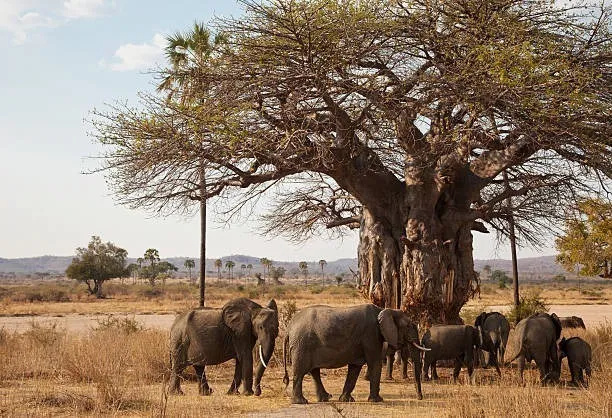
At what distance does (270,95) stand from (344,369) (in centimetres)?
672

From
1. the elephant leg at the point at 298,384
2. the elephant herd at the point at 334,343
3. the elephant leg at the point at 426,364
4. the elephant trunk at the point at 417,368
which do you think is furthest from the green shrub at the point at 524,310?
the elephant leg at the point at 298,384

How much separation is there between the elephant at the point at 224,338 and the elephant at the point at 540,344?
198 inches

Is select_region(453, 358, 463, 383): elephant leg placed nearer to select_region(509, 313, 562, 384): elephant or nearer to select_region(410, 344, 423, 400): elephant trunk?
select_region(509, 313, 562, 384): elephant

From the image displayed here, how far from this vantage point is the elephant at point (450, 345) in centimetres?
1332

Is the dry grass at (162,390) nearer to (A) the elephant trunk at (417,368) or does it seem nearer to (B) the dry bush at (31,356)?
(B) the dry bush at (31,356)

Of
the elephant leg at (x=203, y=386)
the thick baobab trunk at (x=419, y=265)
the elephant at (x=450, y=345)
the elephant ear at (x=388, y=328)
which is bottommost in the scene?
the elephant leg at (x=203, y=386)

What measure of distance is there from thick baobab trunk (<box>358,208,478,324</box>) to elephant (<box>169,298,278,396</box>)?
4.62 meters

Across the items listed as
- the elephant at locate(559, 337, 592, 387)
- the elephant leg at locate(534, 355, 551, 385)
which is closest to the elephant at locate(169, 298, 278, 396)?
the elephant leg at locate(534, 355, 551, 385)

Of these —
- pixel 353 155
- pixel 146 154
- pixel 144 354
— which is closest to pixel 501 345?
pixel 353 155

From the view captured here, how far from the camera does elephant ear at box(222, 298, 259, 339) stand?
1162 cm

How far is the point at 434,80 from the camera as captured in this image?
42.1 ft

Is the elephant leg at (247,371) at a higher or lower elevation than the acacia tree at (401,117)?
lower

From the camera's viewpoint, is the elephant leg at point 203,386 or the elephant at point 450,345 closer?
the elephant leg at point 203,386

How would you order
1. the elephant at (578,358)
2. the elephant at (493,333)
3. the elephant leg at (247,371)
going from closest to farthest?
1. the elephant leg at (247,371)
2. the elephant at (578,358)
3. the elephant at (493,333)
